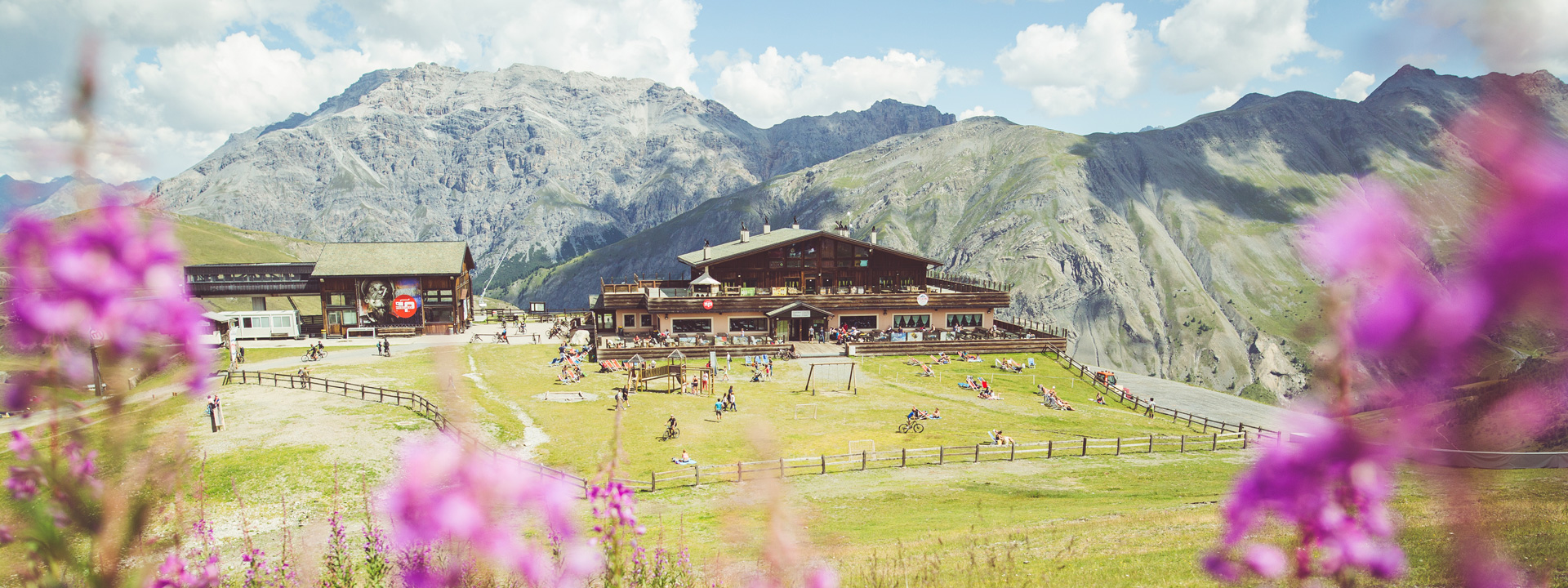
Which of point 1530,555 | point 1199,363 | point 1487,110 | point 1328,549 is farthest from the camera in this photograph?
point 1199,363

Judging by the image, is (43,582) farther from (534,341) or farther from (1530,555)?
(534,341)

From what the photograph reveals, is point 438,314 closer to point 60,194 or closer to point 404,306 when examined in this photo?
point 404,306

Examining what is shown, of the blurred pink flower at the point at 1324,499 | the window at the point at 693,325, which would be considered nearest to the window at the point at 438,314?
the window at the point at 693,325

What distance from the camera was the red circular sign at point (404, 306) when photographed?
57.8 m

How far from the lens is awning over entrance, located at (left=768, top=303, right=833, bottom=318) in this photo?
54562 millimetres

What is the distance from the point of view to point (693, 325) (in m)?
54.3

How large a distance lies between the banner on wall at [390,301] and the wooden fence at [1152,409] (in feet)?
150

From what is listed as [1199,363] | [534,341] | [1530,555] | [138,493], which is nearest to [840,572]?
[1530,555]

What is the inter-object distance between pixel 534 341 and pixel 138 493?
51.3 metres

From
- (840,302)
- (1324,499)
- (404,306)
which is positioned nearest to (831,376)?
(840,302)

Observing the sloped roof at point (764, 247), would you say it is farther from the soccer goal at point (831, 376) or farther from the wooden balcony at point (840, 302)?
the soccer goal at point (831, 376)

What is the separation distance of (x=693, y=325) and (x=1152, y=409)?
28639 mm

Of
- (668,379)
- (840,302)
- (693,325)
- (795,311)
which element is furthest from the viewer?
(840,302)

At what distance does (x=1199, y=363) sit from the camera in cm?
17300
